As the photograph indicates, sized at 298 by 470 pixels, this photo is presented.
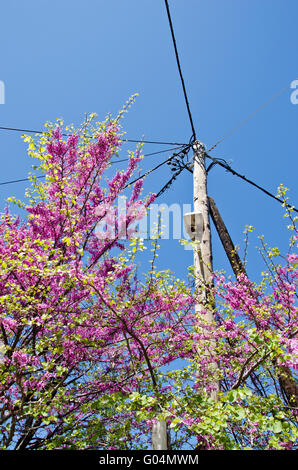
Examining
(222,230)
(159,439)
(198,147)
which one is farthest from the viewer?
(198,147)

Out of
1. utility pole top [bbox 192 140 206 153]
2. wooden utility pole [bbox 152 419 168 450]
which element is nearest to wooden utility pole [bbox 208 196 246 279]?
utility pole top [bbox 192 140 206 153]

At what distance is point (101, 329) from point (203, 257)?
2127mm

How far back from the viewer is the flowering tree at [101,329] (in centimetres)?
327

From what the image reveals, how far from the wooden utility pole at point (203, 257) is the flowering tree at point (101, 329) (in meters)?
0.08

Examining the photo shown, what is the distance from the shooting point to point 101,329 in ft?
13.6

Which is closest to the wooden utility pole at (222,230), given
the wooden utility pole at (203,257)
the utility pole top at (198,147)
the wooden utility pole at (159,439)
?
the wooden utility pole at (203,257)

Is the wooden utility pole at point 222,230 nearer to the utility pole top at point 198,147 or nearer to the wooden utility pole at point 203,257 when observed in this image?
the wooden utility pole at point 203,257

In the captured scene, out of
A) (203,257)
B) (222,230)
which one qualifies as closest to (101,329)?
(203,257)

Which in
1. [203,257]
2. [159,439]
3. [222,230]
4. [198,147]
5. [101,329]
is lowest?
[159,439]

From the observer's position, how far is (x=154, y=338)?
14.8 feet

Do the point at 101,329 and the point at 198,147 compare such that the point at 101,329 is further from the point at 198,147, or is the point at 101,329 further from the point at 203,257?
the point at 198,147

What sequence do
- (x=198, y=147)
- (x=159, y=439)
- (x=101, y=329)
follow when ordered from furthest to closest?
(x=198, y=147), (x=101, y=329), (x=159, y=439)
